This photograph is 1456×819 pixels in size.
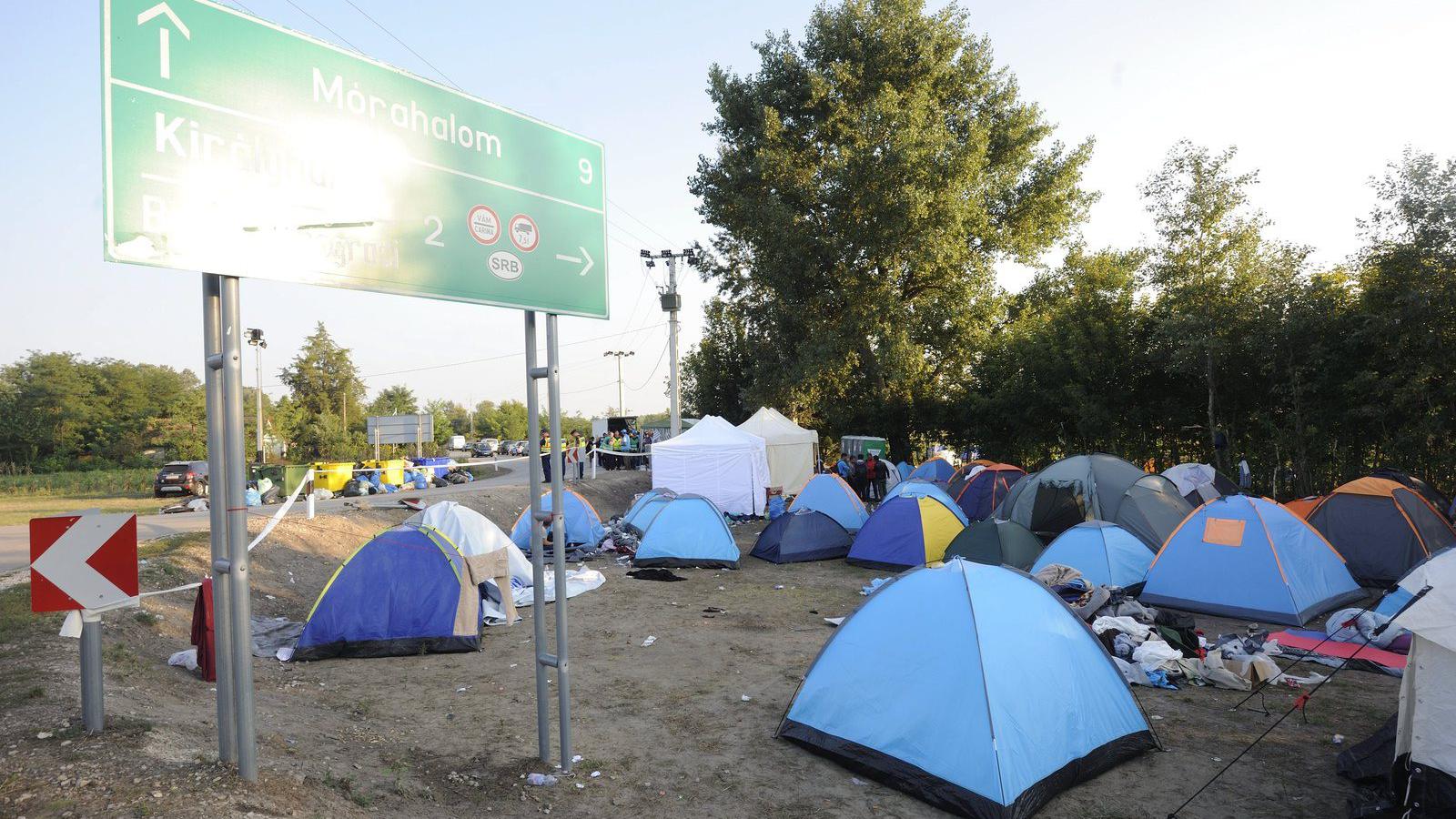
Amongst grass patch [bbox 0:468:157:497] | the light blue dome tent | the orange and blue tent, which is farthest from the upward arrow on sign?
grass patch [bbox 0:468:157:497]

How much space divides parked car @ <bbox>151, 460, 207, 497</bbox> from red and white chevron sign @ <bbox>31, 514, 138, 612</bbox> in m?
24.7

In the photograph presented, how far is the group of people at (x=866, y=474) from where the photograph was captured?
20781mm

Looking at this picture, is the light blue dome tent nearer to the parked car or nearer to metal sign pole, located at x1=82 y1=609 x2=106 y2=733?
metal sign pole, located at x1=82 y1=609 x2=106 y2=733

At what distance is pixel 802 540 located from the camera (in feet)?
42.7

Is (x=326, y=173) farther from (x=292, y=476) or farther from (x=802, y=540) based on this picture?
(x=292, y=476)

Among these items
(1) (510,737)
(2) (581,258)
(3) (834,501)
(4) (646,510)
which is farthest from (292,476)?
Answer: (2) (581,258)

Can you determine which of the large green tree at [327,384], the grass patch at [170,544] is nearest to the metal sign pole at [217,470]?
the grass patch at [170,544]

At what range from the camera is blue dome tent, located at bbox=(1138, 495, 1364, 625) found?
8.31 meters

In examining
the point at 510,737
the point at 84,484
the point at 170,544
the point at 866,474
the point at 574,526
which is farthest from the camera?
the point at 84,484

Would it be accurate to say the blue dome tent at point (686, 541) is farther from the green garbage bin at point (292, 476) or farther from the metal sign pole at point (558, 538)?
the green garbage bin at point (292, 476)

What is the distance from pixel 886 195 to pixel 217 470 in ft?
66.7

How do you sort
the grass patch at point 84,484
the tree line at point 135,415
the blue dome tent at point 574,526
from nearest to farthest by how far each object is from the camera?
the blue dome tent at point 574,526 → the grass patch at point 84,484 → the tree line at point 135,415

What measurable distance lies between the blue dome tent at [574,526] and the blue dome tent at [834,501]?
3850mm

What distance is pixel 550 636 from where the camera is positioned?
8352 millimetres
